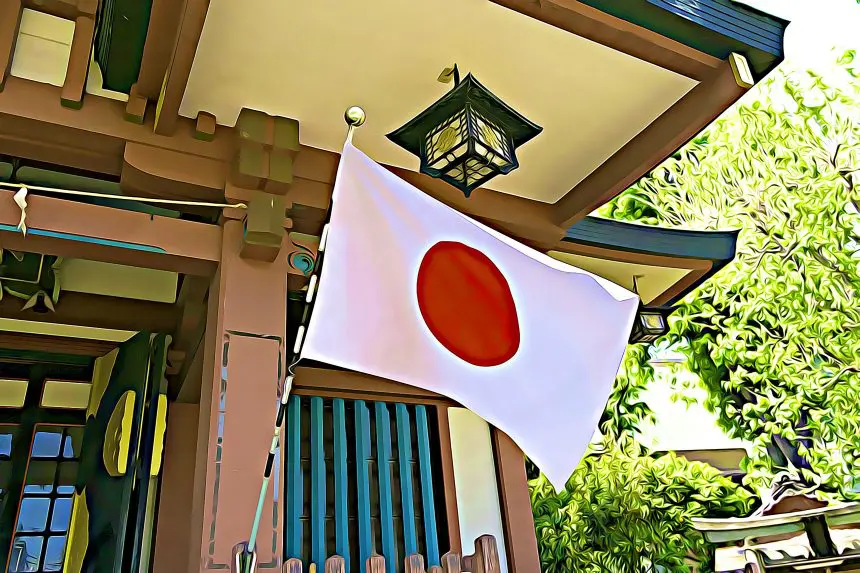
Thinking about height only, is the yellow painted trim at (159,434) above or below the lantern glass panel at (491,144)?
below

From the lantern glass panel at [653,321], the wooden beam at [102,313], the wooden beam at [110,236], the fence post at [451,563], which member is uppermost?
the wooden beam at [102,313]

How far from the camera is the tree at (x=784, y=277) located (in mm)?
8727

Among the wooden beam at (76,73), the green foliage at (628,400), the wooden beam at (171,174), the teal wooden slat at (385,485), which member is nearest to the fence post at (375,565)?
the teal wooden slat at (385,485)

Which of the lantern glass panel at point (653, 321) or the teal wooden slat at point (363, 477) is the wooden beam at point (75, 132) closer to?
the teal wooden slat at point (363, 477)

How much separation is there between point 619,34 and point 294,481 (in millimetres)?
3276

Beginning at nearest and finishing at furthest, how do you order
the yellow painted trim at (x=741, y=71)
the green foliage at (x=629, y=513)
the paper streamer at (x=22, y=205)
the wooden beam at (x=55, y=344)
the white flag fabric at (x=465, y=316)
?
the white flag fabric at (x=465, y=316), the paper streamer at (x=22, y=205), the yellow painted trim at (x=741, y=71), the wooden beam at (x=55, y=344), the green foliage at (x=629, y=513)

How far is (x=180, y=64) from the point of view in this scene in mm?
3016

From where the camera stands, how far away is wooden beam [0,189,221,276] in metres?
3.09

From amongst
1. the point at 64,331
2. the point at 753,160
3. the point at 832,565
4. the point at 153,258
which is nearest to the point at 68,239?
the point at 153,258

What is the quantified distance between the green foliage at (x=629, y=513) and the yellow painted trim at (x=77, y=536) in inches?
236

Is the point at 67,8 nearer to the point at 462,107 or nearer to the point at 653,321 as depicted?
the point at 462,107

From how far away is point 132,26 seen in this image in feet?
10.3

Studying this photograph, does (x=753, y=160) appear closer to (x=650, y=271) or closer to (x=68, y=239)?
(x=650, y=271)

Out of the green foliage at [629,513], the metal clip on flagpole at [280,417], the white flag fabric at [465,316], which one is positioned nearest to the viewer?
the metal clip on flagpole at [280,417]
